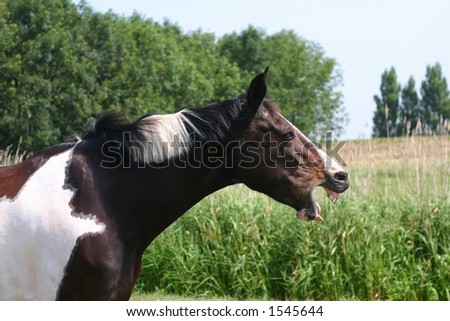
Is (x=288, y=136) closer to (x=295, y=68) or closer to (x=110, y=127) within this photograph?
(x=110, y=127)

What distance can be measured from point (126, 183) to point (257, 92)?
895 mm

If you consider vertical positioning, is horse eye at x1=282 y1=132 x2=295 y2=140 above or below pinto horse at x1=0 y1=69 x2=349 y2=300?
above

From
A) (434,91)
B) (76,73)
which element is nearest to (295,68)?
(434,91)

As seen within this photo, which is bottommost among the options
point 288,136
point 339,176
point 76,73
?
point 339,176

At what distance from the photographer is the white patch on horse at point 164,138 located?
346 cm

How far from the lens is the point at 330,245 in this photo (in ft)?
23.6

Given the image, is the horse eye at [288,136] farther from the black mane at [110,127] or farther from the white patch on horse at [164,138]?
the black mane at [110,127]

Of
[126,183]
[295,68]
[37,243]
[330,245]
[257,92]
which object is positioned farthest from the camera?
[295,68]

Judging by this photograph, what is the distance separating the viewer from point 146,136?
3475 mm

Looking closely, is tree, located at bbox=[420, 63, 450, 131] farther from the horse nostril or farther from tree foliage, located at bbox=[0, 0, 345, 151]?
the horse nostril

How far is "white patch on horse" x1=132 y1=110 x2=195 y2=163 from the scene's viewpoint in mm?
3465

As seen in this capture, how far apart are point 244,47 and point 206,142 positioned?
4564 cm

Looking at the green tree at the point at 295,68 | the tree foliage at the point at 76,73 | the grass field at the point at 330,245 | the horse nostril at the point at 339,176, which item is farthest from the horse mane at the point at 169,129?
the green tree at the point at 295,68

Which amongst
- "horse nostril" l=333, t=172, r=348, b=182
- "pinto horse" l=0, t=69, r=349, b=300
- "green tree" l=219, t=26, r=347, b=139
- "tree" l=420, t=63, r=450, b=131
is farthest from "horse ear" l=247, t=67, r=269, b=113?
"tree" l=420, t=63, r=450, b=131
